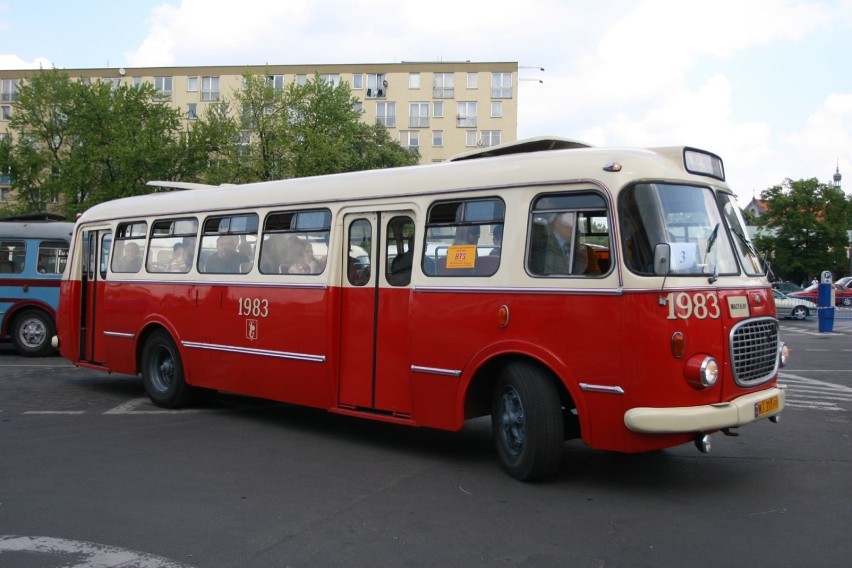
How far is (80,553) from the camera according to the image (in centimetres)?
516

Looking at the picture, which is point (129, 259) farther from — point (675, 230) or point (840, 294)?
point (840, 294)

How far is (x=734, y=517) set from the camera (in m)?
5.90

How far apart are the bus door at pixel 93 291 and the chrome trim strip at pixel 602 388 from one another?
8011 mm

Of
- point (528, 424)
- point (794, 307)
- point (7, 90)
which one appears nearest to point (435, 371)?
point (528, 424)

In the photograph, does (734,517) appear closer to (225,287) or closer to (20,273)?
(225,287)

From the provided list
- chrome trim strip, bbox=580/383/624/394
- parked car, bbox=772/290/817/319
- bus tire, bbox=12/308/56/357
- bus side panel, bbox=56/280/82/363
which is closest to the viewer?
chrome trim strip, bbox=580/383/624/394

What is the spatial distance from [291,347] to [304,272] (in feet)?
2.67

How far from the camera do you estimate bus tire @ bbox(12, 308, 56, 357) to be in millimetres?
17109

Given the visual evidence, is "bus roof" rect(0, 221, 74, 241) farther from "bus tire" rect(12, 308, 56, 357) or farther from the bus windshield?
the bus windshield

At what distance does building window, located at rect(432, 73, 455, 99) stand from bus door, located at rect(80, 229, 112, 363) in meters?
68.6

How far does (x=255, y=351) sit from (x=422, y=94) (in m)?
72.1

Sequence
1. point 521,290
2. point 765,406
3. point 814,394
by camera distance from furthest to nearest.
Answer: point 814,394 → point 521,290 → point 765,406

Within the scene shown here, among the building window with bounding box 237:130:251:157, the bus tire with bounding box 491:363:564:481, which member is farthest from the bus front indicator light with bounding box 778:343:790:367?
the building window with bounding box 237:130:251:157

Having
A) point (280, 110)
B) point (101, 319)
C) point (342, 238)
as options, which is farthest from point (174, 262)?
point (280, 110)
